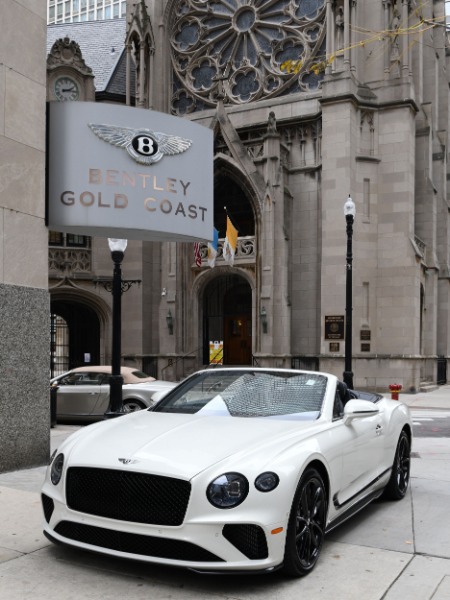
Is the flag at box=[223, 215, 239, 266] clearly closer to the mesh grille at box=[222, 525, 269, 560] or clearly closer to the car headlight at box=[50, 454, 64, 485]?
the car headlight at box=[50, 454, 64, 485]

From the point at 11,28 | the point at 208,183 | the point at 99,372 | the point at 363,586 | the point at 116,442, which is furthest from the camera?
the point at 99,372

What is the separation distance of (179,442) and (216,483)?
60 centimetres

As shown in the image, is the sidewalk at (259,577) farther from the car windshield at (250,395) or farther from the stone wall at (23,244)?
the stone wall at (23,244)

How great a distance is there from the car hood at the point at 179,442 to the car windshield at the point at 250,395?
219mm

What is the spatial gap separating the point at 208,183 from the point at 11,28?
3.42 metres

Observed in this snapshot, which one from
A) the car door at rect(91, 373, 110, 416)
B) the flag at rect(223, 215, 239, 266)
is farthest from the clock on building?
the car door at rect(91, 373, 110, 416)

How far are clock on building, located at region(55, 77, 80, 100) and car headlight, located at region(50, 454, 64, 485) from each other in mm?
30427

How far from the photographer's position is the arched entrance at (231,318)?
32.2 m

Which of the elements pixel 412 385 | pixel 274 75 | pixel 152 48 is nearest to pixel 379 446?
pixel 412 385

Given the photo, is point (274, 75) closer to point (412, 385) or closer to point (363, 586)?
point (412, 385)

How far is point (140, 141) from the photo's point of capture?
374 inches

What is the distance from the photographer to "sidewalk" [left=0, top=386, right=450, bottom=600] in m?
4.49

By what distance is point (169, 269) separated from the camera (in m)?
30.6

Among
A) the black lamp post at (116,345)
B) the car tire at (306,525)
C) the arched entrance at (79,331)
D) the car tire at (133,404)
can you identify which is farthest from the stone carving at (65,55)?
the car tire at (306,525)
